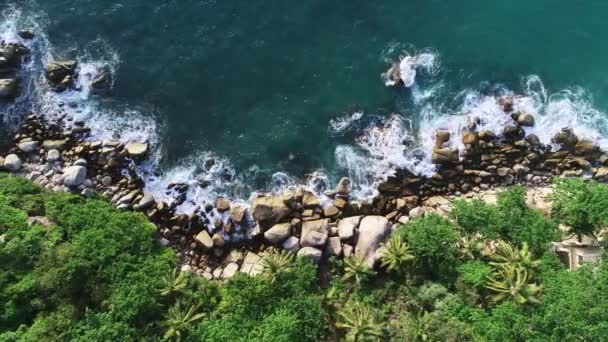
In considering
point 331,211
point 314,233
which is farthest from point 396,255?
point 331,211

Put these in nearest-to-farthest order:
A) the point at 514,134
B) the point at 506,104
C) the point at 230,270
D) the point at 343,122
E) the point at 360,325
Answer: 1. the point at 360,325
2. the point at 230,270
3. the point at 514,134
4. the point at 506,104
5. the point at 343,122

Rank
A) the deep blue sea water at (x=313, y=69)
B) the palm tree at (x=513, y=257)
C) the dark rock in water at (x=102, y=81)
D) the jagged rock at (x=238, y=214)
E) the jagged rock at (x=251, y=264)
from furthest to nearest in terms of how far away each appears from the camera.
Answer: the dark rock in water at (x=102, y=81)
the deep blue sea water at (x=313, y=69)
the jagged rock at (x=238, y=214)
the jagged rock at (x=251, y=264)
the palm tree at (x=513, y=257)

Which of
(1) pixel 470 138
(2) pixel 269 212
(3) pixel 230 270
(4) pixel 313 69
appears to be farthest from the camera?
(4) pixel 313 69

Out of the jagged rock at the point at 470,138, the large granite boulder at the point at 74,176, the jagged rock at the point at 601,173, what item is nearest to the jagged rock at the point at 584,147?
the jagged rock at the point at 601,173

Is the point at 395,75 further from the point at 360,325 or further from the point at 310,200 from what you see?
the point at 360,325

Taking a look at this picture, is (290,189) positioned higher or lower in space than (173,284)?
higher

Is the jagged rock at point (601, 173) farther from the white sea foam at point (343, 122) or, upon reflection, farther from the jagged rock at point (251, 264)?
the jagged rock at point (251, 264)

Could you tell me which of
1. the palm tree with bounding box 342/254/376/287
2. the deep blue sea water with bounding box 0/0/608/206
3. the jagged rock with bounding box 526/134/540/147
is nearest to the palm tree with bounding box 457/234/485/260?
the palm tree with bounding box 342/254/376/287
